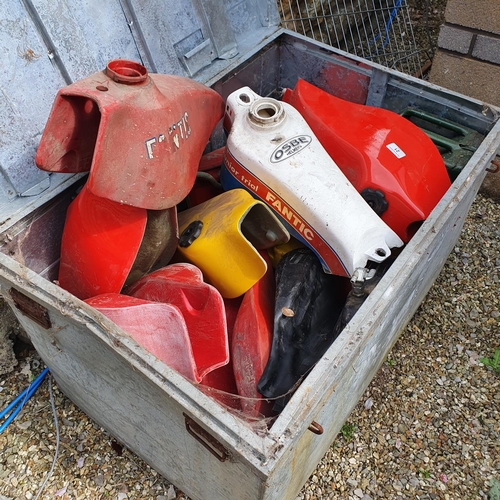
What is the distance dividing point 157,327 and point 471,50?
6.83ft

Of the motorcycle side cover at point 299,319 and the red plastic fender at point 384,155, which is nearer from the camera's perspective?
the motorcycle side cover at point 299,319

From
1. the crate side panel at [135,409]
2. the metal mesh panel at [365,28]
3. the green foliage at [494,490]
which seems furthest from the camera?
the metal mesh panel at [365,28]

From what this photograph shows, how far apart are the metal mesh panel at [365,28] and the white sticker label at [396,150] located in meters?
1.70

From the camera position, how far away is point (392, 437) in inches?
76.9

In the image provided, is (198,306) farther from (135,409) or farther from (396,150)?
(396,150)

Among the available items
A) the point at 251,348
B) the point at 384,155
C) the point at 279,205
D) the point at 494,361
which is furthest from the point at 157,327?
the point at 494,361

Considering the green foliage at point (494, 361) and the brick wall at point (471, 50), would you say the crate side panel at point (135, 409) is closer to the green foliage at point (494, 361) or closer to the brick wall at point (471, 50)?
the green foliage at point (494, 361)

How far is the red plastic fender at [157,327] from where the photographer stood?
1.29 m

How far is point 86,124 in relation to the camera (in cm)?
145

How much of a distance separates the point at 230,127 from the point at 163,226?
0.44 metres

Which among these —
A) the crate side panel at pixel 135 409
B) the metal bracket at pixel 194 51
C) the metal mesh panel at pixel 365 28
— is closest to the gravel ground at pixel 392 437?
the crate side panel at pixel 135 409

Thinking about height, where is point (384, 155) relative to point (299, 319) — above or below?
above

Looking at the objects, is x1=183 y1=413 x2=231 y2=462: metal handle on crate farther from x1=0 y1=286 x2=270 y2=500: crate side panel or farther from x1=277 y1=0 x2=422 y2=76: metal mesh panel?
x1=277 y1=0 x2=422 y2=76: metal mesh panel

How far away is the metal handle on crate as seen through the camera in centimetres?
110
